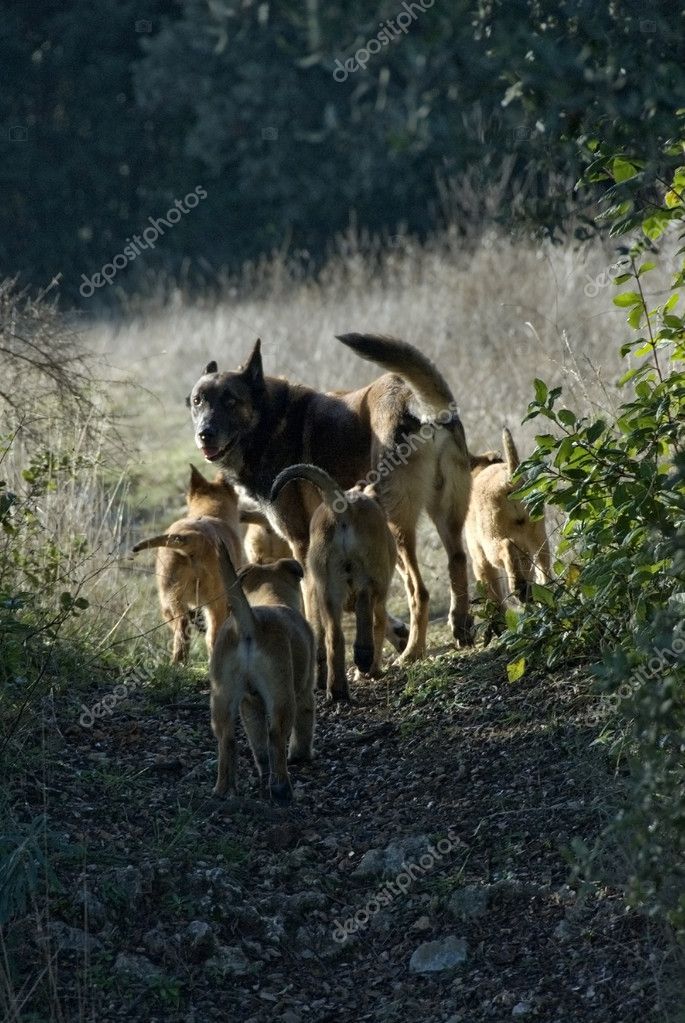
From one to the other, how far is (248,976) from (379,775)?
5.87 feet

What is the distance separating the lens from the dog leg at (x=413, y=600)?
8.91m

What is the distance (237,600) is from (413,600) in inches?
103

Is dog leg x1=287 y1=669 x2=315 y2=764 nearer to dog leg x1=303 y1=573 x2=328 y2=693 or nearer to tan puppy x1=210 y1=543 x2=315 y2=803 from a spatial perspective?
tan puppy x1=210 y1=543 x2=315 y2=803

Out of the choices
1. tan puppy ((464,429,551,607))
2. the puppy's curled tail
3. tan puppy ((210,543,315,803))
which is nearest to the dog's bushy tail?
tan puppy ((464,429,551,607))

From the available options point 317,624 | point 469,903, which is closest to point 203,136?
point 317,624

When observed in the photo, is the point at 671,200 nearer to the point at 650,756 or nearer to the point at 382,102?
the point at 650,756

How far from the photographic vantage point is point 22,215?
31.9 meters

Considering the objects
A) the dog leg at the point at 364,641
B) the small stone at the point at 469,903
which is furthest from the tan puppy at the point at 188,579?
the small stone at the point at 469,903

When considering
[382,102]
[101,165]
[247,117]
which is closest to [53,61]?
[101,165]

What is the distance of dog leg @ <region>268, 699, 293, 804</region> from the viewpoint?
6.55 metres

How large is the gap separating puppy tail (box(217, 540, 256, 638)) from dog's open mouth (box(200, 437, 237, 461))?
3.16m

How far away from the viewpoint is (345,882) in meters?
6.08

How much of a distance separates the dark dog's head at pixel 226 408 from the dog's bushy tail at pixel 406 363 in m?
1.37

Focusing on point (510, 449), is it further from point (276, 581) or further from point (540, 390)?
point (540, 390)
